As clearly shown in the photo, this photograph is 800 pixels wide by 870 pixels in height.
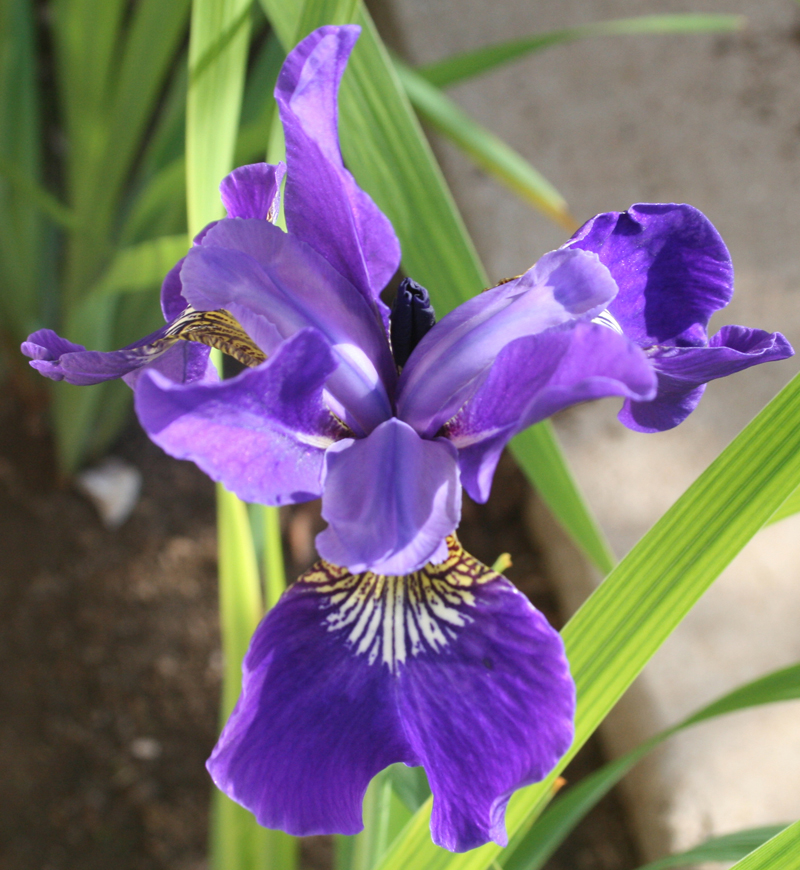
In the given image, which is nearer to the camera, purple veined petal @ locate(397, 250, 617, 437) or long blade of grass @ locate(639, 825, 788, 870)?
purple veined petal @ locate(397, 250, 617, 437)

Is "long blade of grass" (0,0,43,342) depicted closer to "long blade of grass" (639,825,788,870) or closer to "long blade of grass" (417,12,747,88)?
"long blade of grass" (417,12,747,88)

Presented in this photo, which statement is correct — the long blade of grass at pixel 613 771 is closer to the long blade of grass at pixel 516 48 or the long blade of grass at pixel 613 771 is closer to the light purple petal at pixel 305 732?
the light purple petal at pixel 305 732

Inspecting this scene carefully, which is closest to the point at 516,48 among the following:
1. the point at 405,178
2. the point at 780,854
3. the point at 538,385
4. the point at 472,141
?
the point at 472,141

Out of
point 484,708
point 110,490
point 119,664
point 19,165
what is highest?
point 484,708

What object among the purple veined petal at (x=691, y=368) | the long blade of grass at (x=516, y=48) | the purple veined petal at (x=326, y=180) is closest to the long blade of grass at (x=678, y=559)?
the purple veined petal at (x=691, y=368)

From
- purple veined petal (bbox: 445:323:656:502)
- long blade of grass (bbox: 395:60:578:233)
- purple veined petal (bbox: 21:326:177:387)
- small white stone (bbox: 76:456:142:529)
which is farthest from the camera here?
small white stone (bbox: 76:456:142:529)

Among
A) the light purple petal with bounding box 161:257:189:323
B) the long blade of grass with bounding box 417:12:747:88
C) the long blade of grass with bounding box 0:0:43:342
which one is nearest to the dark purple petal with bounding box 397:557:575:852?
the light purple petal with bounding box 161:257:189:323

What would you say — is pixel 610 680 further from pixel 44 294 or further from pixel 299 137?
pixel 44 294

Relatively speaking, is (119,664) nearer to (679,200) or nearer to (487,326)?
(487,326)
